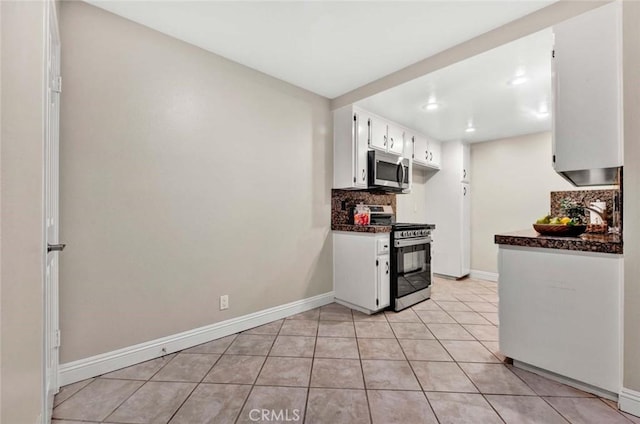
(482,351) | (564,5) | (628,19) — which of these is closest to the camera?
(628,19)

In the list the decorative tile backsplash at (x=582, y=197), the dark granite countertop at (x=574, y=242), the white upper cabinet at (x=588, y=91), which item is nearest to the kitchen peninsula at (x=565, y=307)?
the dark granite countertop at (x=574, y=242)

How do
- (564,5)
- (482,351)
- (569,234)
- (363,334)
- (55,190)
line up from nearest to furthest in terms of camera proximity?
(55,190)
(564,5)
(569,234)
(482,351)
(363,334)

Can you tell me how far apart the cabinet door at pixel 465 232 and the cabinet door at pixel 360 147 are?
226 cm

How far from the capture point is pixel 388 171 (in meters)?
3.62

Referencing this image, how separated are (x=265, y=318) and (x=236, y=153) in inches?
64.4

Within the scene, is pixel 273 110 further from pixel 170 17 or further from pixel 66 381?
pixel 66 381

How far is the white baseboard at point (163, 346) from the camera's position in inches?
71.9

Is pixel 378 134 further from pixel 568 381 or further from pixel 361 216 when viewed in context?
pixel 568 381

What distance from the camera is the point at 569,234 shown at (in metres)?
1.93

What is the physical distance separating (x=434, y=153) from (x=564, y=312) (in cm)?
330

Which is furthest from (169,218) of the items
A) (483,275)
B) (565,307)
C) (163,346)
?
(483,275)

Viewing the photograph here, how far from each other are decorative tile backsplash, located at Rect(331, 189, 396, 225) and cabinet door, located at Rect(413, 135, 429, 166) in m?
0.78

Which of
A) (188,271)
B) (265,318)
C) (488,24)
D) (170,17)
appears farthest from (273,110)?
(265,318)

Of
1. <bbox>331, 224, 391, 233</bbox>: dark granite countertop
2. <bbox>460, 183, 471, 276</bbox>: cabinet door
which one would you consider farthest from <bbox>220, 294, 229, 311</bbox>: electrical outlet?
<bbox>460, 183, 471, 276</bbox>: cabinet door
